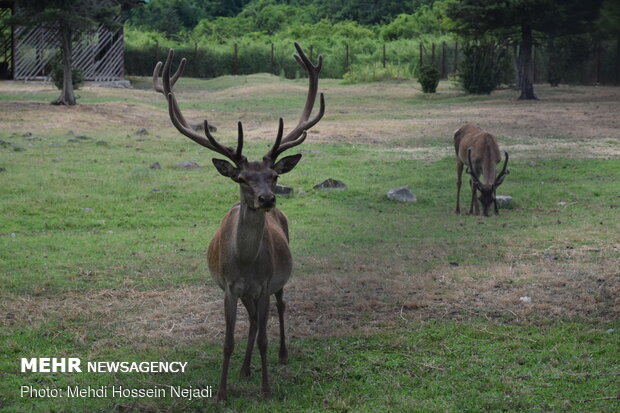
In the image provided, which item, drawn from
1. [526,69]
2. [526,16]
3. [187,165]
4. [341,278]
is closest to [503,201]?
[341,278]

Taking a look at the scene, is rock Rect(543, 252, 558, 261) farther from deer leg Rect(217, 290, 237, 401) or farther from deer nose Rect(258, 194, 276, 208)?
deer nose Rect(258, 194, 276, 208)

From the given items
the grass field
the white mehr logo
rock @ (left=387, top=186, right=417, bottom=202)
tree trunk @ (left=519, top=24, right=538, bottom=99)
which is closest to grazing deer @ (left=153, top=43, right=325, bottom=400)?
the grass field

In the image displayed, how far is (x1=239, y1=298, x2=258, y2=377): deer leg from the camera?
610 cm

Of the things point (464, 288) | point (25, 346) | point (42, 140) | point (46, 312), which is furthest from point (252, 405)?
point (42, 140)

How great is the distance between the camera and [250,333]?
20.0 ft

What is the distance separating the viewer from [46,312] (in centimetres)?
754

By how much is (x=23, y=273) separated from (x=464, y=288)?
4.66m

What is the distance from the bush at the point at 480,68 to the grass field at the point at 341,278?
15546 mm

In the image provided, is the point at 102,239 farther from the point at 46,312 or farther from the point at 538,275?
the point at 538,275

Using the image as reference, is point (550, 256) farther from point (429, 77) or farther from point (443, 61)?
point (443, 61)

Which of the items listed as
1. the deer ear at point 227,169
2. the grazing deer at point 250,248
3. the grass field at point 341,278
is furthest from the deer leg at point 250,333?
the deer ear at point 227,169

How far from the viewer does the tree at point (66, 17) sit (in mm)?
24164

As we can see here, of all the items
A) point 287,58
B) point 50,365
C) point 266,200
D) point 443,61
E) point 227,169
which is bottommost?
point 50,365

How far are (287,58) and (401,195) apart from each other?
38.3 metres
